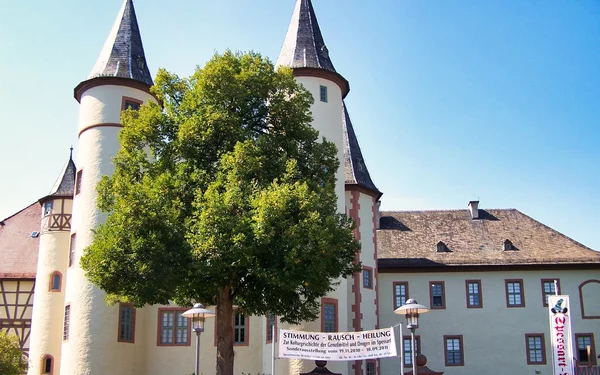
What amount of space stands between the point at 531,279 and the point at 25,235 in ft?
96.0

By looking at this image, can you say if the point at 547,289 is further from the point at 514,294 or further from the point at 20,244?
the point at 20,244

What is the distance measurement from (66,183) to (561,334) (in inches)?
997

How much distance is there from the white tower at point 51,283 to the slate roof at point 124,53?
7.16m

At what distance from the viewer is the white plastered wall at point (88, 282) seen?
31.8 meters

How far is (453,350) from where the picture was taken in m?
40.2

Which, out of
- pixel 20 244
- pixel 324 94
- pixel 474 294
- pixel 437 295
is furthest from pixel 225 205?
pixel 20 244

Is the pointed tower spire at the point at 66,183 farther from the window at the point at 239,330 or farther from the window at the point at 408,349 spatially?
the window at the point at 408,349

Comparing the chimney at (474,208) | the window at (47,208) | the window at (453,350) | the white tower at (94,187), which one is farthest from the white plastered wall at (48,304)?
the chimney at (474,208)

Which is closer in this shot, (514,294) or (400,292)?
(514,294)

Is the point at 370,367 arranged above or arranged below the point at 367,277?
below

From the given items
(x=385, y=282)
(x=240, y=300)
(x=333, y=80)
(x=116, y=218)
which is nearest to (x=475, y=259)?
(x=385, y=282)

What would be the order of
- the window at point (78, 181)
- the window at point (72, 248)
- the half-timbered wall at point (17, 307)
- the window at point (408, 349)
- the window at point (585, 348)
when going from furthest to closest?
the window at point (408, 349)
the half-timbered wall at point (17, 307)
the window at point (585, 348)
the window at point (78, 181)
the window at point (72, 248)

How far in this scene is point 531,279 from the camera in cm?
4094

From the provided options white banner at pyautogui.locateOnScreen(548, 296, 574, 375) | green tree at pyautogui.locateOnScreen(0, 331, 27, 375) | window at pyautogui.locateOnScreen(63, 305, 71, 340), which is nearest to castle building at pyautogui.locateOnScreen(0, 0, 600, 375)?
window at pyautogui.locateOnScreen(63, 305, 71, 340)
